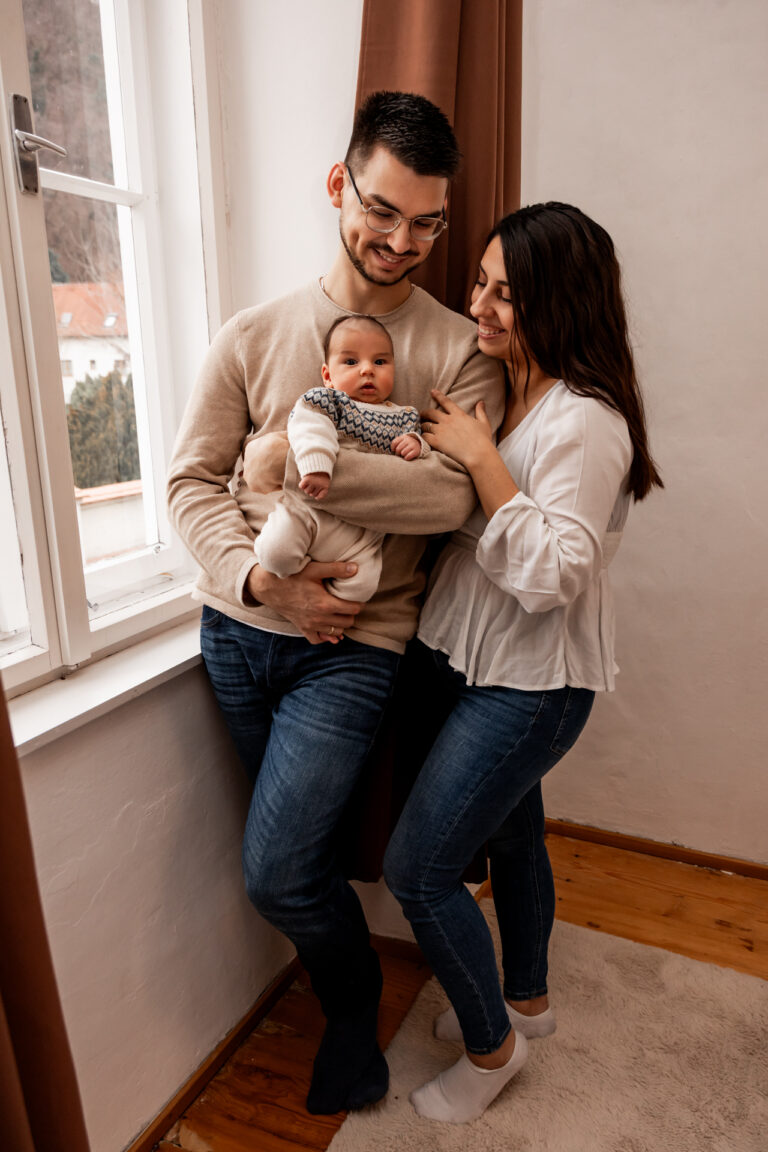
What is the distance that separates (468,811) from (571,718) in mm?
236

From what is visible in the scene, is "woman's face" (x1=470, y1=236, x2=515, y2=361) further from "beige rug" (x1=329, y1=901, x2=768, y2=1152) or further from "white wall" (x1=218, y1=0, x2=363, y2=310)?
"beige rug" (x1=329, y1=901, x2=768, y2=1152)

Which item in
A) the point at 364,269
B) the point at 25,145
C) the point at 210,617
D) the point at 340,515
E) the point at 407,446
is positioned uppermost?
the point at 25,145

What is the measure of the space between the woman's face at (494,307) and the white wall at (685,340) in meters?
0.84

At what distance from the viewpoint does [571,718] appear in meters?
1.37

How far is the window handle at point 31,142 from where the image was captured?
122 centimetres

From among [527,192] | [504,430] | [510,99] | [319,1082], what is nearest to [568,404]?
[504,430]

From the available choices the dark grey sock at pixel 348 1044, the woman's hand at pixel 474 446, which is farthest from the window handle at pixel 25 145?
the dark grey sock at pixel 348 1044

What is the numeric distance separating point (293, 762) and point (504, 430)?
699 millimetres

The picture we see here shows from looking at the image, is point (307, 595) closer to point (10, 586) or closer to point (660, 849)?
point (10, 586)

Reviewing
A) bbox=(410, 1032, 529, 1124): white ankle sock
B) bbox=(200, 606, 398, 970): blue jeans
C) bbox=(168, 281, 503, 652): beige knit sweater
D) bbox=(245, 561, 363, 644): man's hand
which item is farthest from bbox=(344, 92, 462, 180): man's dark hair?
bbox=(410, 1032, 529, 1124): white ankle sock

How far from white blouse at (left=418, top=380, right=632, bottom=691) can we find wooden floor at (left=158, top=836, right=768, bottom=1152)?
3.05ft

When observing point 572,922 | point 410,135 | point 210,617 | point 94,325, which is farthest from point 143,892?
point 410,135

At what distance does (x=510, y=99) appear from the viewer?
5.54 ft

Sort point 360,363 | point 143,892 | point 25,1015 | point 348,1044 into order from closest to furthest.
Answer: point 25,1015 < point 360,363 < point 143,892 < point 348,1044
